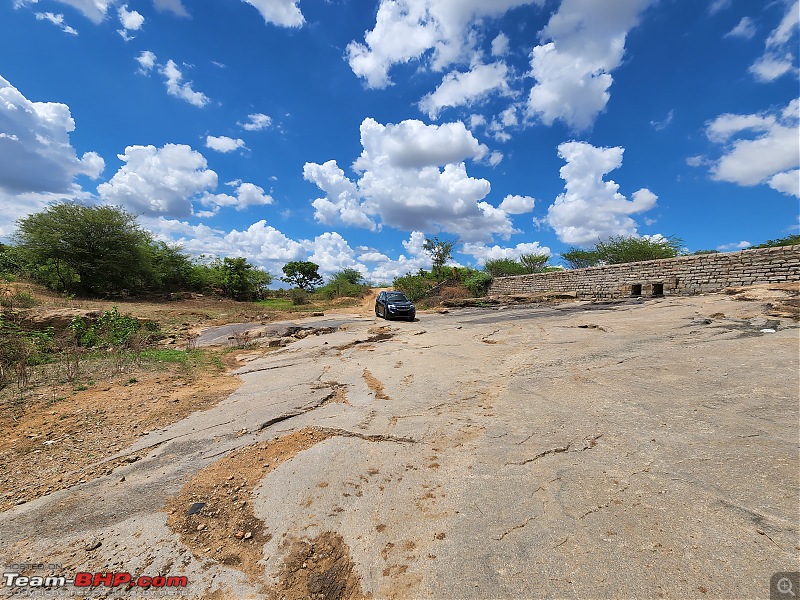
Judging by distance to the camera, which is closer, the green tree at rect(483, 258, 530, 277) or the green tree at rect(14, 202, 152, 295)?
the green tree at rect(14, 202, 152, 295)

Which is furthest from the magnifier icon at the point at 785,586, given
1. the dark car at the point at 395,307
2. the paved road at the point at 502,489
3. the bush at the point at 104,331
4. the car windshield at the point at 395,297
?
the car windshield at the point at 395,297

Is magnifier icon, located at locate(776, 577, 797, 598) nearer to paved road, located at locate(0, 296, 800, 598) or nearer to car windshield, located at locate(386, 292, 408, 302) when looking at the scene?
paved road, located at locate(0, 296, 800, 598)

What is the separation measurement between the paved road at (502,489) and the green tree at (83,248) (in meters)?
27.1

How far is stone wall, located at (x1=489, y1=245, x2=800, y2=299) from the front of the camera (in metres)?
10.6

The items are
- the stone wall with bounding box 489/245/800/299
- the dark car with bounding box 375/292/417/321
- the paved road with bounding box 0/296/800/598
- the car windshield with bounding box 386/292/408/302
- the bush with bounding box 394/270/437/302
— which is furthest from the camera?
the bush with bounding box 394/270/437/302

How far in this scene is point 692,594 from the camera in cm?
159

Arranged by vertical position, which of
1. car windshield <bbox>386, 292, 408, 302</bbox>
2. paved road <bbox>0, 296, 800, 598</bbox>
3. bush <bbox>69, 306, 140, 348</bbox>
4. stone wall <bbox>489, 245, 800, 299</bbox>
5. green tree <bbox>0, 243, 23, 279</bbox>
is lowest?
paved road <bbox>0, 296, 800, 598</bbox>

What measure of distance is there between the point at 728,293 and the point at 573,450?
38.5ft

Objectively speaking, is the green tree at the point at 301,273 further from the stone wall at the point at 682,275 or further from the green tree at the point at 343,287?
the stone wall at the point at 682,275

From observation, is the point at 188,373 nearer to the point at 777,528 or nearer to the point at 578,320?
the point at 777,528

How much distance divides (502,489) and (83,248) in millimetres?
31968

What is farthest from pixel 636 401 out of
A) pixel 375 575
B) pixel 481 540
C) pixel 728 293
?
pixel 728 293

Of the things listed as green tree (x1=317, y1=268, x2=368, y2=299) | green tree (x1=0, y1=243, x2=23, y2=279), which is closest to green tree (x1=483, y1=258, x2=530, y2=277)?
green tree (x1=317, y1=268, x2=368, y2=299)

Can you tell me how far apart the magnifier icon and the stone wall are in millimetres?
13911
